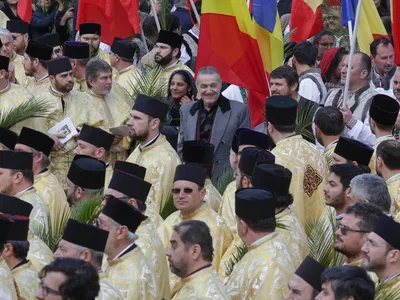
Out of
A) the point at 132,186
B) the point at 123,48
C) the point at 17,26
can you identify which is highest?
the point at 132,186

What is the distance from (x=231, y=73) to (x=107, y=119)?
163 centimetres

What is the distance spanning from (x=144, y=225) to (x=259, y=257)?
4.05ft

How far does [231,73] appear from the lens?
1448cm

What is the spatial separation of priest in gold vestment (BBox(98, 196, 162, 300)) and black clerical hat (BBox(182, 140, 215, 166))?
2.76 metres

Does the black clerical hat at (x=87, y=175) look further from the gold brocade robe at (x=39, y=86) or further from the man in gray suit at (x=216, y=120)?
the gold brocade robe at (x=39, y=86)

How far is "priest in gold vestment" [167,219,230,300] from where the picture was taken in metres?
9.66

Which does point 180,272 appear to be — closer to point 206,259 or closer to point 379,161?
point 206,259

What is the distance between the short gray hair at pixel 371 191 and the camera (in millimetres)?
10797

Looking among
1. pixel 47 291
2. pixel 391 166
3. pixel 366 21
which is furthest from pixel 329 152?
pixel 47 291

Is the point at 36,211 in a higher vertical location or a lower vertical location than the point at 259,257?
lower

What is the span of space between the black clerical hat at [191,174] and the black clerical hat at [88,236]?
2353 mm

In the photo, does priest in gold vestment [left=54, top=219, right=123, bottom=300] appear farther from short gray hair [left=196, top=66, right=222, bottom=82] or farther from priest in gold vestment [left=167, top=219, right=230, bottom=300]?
short gray hair [left=196, top=66, right=222, bottom=82]

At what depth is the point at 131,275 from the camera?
10039 mm

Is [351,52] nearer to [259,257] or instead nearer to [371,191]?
[371,191]
